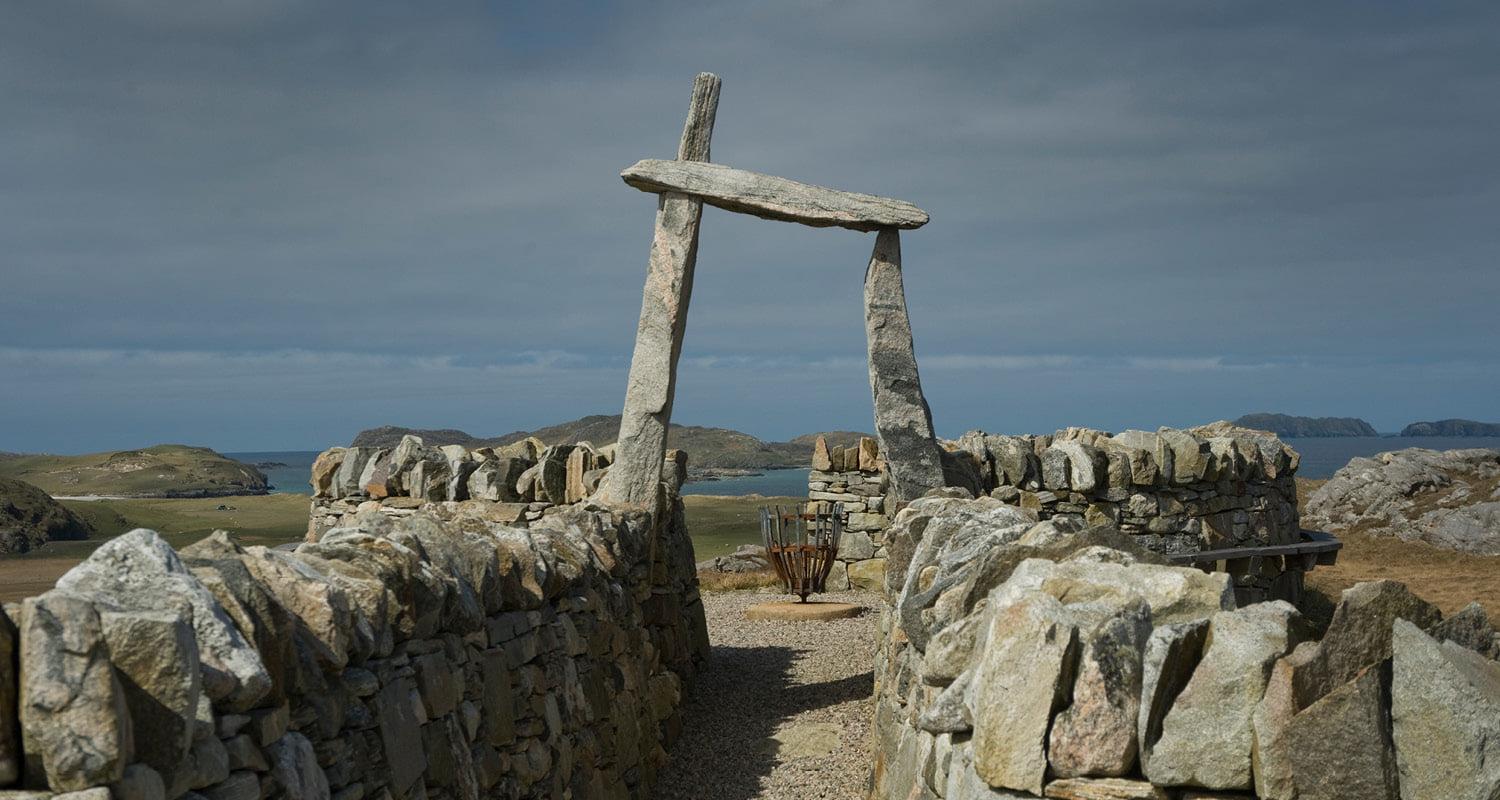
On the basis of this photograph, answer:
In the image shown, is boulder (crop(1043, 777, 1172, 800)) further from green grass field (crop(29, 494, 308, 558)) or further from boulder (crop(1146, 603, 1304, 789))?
green grass field (crop(29, 494, 308, 558))

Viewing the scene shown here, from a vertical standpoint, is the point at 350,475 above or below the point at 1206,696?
above

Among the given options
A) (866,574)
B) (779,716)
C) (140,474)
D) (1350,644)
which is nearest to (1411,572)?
(866,574)

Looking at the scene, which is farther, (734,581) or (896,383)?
(734,581)

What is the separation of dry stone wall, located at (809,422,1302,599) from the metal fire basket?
2.22 meters

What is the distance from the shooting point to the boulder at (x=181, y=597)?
10.3ft

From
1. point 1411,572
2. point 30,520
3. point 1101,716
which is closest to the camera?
point 1101,716

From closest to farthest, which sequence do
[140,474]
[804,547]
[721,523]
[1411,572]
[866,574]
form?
[804,547] < [866,574] < [1411,572] < [140,474] < [721,523]

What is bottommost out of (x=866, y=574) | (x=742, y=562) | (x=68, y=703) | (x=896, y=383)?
(x=742, y=562)

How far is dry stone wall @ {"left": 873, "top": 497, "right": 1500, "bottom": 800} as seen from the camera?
10.2 ft

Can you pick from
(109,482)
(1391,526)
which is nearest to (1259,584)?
(1391,526)

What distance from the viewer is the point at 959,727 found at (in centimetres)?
420

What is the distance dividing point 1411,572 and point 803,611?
32.1 feet

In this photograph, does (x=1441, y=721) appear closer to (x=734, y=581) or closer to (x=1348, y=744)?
(x=1348, y=744)

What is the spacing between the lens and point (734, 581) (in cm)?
1986
